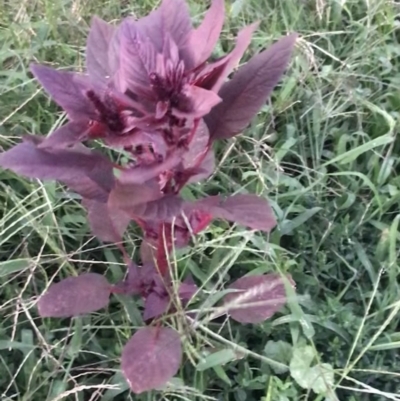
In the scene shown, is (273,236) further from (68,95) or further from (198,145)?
(68,95)

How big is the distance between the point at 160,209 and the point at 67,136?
0.15 m

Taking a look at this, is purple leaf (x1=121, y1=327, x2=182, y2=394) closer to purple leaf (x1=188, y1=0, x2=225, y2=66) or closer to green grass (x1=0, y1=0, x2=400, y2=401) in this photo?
green grass (x1=0, y1=0, x2=400, y2=401)

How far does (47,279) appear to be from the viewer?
4.03ft

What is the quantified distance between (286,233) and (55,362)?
47 centimetres

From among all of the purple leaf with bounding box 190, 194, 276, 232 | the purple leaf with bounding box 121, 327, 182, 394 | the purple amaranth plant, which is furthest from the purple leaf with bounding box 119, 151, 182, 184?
the purple leaf with bounding box 121, 327, 182, 394

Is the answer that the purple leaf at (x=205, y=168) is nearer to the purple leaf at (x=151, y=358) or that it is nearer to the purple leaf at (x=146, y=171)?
the purple leaf at (x=146, y=171)

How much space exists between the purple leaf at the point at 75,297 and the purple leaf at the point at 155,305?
6 cm

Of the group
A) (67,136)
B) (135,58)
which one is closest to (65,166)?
(67,136)

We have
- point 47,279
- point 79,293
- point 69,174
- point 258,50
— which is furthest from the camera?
point 258,50

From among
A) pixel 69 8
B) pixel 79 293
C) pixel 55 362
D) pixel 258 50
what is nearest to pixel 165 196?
pixel 79 293

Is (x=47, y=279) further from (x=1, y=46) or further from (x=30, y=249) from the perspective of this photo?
(x=1, y=46)

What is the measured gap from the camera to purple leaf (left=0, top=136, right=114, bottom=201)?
0.89 metres

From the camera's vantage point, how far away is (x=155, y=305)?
3.67 feet

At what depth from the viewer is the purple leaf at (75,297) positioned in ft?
3.52
